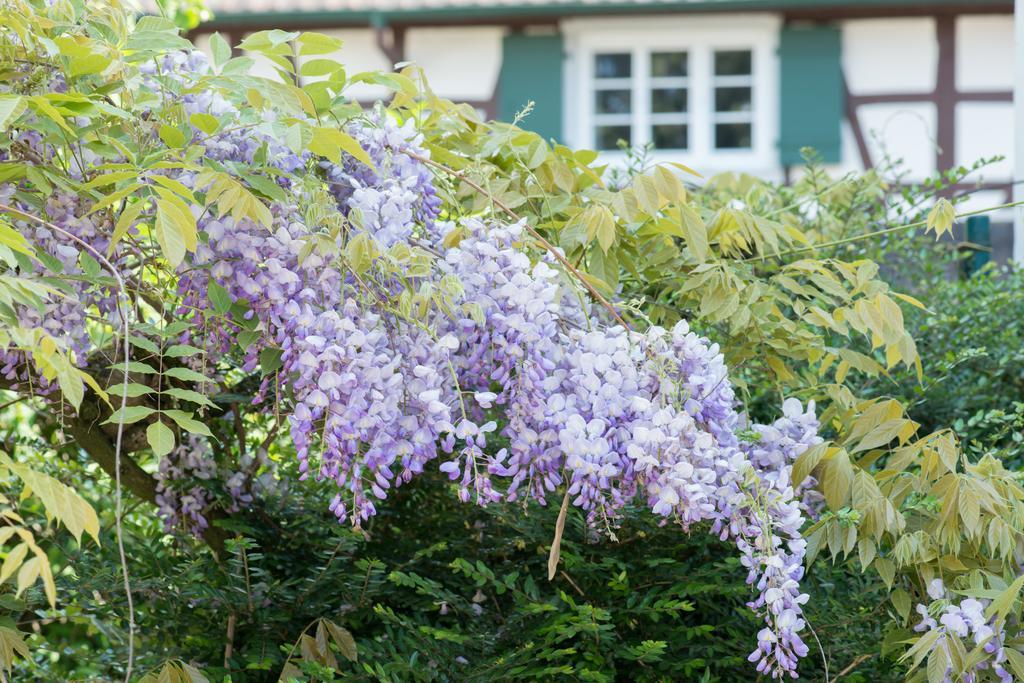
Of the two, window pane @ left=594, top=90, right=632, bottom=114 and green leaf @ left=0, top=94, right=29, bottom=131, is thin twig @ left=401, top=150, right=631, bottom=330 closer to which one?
green leaf @ left=0, top=94, right=29, bottom=131

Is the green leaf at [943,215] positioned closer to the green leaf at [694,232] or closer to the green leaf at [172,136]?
the green leaf at [694,232]

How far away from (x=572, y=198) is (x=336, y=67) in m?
0.50

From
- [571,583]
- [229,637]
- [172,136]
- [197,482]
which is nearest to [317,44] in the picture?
[172,136]

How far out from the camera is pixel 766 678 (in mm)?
2164

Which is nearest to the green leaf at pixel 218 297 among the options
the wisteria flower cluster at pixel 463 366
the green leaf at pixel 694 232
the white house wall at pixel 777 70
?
the wisteria flower cluster at pixel 463 366

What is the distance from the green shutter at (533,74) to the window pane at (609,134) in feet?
1.51

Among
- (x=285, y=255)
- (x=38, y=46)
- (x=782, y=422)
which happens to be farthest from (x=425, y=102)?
(x=782, y=422)

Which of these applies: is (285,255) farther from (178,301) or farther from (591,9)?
(591,9)

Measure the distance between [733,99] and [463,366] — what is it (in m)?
Result: 7.99

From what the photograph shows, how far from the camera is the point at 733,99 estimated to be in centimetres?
929

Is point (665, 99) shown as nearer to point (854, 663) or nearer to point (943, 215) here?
point (943, 215)

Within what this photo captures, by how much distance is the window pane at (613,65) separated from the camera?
9344 millimetres

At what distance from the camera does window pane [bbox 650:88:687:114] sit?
927cm

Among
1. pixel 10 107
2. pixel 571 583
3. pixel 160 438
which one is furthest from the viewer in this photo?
pixel 571 583
